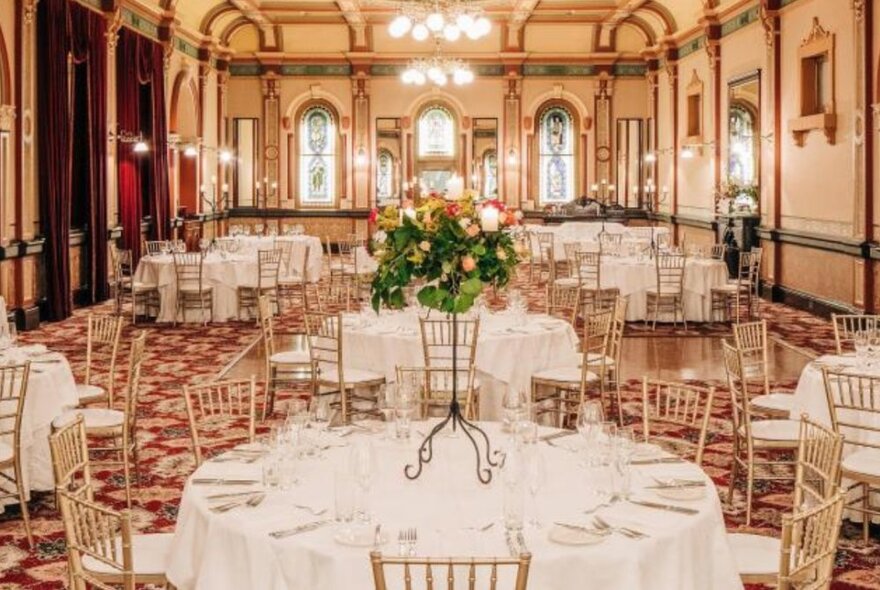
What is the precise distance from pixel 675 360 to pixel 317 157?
46.1ft

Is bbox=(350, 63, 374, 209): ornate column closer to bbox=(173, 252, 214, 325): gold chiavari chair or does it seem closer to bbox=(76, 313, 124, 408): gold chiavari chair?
bbox=(173, 252, 214, 325): gold chiavari chair

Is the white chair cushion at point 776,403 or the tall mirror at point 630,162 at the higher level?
the tall mirror at point 630,162

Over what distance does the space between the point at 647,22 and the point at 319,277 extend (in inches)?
348

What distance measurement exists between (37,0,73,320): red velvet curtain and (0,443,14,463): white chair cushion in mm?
7948

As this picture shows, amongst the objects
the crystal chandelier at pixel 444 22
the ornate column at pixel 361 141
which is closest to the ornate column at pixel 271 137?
the ornate column at pixel 361 141

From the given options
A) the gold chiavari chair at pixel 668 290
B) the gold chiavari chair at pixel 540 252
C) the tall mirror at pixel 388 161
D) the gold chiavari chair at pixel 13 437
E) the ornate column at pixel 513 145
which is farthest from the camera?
the tall mirror at pixel 388 161

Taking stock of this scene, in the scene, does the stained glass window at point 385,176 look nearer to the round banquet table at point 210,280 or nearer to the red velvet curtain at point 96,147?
the red velvet curtain at point 96,147

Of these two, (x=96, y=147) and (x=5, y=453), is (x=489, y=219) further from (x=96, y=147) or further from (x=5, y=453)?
(x=96, y=147)

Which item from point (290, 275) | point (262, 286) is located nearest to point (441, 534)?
point (262, 286)

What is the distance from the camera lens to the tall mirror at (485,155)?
2277 cm

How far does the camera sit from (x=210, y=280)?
525 inches

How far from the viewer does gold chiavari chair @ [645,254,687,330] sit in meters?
12.7

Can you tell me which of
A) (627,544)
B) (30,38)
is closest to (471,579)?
(627,544)

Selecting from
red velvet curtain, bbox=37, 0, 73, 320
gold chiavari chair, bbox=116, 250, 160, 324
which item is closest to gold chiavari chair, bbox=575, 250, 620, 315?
gold chiavari chair, bbox=116, 250, 160, 324
